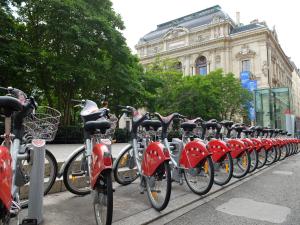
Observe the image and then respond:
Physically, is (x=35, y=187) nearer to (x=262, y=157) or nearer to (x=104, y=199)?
(x=104, y=199)

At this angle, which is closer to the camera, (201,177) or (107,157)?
(107,157)

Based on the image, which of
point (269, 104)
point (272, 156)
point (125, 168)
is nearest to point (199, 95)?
point (269, 104)

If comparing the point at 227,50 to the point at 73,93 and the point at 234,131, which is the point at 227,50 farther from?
the point at 234,131

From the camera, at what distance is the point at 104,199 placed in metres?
2.81

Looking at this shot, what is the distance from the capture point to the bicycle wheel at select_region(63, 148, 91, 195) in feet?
13.4

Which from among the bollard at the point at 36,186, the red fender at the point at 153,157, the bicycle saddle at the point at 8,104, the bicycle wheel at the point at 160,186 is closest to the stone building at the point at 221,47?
the red fender at the point at 153,157

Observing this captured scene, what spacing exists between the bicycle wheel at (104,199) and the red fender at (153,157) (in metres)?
1.04

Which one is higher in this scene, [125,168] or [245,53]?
[245,53]

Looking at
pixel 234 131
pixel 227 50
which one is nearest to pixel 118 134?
pixel 234 131

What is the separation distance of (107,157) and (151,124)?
1.97 metres

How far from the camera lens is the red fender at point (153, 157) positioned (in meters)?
3.73

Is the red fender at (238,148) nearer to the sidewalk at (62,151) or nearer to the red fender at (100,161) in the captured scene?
the sidewalk at (62,151)

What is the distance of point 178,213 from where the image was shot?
3.73m

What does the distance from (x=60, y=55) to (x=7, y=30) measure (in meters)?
2.26
